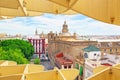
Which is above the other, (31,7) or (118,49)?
(31,7)

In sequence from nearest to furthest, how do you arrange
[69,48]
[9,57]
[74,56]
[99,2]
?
[99,2] → [9,57] → [74,56] → [69,48]

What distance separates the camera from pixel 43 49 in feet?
151

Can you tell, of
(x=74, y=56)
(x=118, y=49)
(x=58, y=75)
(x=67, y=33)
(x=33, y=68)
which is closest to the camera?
(x=58, y=75)

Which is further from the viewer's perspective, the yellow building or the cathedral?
the cathedral

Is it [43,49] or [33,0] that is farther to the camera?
[43,49]

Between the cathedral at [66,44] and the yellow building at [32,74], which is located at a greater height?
the yellow building at [32,74]

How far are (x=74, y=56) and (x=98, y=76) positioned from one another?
23.0 meters

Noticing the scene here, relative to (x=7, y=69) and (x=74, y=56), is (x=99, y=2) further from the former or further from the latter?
(x=74, y=56)

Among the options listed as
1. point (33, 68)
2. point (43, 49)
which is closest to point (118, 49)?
point (43, 49)

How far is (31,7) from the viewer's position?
13.4 ft

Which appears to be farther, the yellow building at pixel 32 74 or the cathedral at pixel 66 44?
the cathedral at pixel 66 44

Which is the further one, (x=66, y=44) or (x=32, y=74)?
(x=66, y=44)

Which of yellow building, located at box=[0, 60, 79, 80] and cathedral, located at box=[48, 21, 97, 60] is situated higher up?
yellow building, located at box=[0, 60, 79, 80]

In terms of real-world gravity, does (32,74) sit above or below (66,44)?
above
